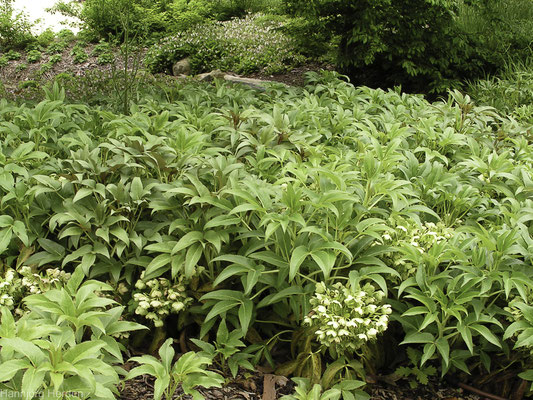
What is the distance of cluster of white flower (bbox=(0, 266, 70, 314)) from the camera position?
2121mm

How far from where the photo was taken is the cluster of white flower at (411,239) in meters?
2.24

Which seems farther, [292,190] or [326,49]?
[326,49]

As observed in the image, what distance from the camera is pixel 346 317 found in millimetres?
1925

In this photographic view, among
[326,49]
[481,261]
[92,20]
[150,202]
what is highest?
[92,20]

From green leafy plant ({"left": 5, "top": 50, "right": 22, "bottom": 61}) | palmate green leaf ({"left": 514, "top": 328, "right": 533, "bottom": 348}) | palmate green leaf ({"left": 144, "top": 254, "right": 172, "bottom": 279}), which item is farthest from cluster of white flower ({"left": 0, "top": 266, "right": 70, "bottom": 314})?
green leafy plant ({"left": 5, "top": 50, "right": 22, "bottom": 61})

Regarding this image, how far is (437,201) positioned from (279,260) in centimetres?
118

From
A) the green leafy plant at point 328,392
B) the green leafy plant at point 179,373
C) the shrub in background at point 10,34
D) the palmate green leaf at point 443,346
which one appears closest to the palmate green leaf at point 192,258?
the green leafy plant at point 179,373

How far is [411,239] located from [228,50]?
7.59 m

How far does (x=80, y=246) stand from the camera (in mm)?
2566

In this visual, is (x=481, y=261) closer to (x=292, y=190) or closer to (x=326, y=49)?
(x=292, y=190)

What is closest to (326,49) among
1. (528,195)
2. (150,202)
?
(528,195)

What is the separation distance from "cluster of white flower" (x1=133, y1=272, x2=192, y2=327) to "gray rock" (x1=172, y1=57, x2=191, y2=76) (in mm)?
7411

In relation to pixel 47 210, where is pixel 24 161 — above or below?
above

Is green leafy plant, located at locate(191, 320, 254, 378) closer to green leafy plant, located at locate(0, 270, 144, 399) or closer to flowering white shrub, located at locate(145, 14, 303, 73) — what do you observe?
green leafy plant, located at locate(0, 270, 144, 399)
